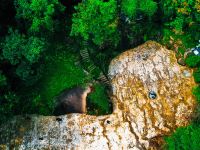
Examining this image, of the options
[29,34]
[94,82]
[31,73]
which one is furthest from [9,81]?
[94,82]

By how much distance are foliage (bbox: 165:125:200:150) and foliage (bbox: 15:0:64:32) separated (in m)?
6.88

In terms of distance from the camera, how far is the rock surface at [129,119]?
14656mm

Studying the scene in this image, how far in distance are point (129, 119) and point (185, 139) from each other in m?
2.65

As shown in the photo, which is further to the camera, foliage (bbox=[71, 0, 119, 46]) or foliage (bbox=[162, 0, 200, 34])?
foliage (bbox=[162, 0, 200, 34])

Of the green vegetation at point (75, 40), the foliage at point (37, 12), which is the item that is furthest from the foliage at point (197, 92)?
the foliage at point (37, 12)

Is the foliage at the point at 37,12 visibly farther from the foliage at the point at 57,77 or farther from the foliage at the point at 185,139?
the foliage at the point at 185,139

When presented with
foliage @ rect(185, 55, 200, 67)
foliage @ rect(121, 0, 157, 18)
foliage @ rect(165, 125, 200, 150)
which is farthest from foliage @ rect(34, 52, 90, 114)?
foliage @ rect(165, 125, 200, 150)

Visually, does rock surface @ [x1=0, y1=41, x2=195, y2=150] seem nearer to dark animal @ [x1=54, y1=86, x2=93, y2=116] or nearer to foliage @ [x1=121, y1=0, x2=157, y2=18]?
dark animal @ [x1=54, y1=86, x2=93, y2=116]

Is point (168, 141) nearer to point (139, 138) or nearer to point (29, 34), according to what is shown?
point (139, 138)

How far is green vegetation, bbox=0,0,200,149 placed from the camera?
50.2 ft

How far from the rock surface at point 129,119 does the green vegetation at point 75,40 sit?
1.82 feet

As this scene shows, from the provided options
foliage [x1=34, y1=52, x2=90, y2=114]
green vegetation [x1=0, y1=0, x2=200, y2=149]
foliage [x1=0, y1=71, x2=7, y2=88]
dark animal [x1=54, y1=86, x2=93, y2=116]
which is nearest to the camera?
foliage [x1=0, y1=71, x2=7, y2=88]

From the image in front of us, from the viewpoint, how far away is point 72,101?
16.5 metres

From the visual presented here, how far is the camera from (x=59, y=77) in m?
17.2
